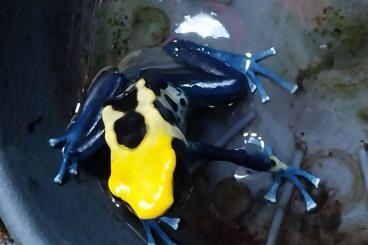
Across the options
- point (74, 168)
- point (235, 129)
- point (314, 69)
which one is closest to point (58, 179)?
point (74, 168)

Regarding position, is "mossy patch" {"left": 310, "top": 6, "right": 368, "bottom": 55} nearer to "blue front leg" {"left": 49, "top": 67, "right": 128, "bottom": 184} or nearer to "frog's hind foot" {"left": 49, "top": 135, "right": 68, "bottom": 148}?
"blue front leg" {"left": 49, "top": 67, "right": 128, "bottom": 184}

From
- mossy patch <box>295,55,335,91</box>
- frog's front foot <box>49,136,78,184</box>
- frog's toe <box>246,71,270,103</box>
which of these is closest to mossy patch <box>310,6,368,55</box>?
mossy patch <box>295,55,335,91</box>

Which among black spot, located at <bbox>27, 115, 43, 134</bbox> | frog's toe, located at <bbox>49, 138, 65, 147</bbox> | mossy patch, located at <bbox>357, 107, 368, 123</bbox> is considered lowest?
frog's toe, located at <bbox>49, 138, 65, 147</bbox>

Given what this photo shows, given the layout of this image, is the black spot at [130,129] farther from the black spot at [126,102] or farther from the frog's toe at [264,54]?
the frog's toe at [264,54]

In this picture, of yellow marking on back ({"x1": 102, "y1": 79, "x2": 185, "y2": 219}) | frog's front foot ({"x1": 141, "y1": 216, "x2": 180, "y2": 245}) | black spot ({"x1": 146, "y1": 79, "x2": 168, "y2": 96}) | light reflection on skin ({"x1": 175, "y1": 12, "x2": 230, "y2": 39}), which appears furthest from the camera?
light reflection on skin ({"x1": 175, "y1": 12, "x2": 230, "y2": 39})

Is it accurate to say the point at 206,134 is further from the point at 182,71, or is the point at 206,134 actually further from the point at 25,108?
the point at 25,108

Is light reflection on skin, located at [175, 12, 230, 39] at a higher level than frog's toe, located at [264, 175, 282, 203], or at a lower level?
higher

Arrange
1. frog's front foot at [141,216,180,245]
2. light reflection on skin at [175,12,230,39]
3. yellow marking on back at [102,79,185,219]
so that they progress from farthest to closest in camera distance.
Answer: light reflection on skin at [175,12,230,39] < frog's front foot at [141,216,180,245] < yellow marking on back at [102,79,185,219]
